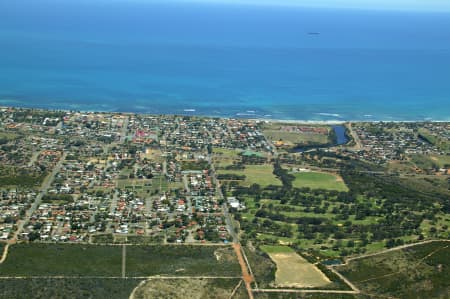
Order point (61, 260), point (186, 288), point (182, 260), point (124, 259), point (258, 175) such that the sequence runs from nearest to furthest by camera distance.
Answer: point (186, 288), point (61, 260), point (124, 259), point (182, 260), point (258, 175)

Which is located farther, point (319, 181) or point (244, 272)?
point (319, 181)

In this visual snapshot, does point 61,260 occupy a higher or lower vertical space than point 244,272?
higher

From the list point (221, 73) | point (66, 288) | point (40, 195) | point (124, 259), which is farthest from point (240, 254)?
point (221, 73)

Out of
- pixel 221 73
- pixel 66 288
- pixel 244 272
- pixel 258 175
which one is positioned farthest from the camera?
pixel 221 73

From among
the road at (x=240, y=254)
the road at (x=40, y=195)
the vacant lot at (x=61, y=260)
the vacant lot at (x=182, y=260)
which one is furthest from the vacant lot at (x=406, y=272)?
the road at (x=40, y=195)

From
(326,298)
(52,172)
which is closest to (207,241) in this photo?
(326,298)

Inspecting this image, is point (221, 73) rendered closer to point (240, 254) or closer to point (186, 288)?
point (240, 254)

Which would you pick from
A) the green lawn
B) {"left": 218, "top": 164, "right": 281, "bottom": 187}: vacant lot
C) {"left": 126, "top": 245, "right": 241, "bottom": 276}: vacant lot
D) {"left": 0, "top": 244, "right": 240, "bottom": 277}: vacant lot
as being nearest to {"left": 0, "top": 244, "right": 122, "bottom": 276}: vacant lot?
{"left": 0, "top": 244, "right": 240, "bottom": 277}: vacant lot

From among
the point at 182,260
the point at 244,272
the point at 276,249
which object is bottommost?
the point at 244,272
